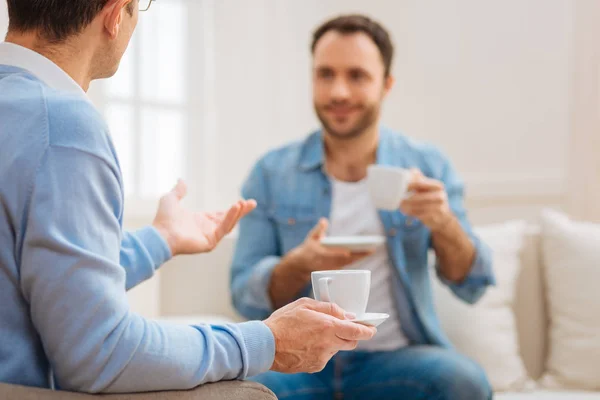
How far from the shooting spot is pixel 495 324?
242cm

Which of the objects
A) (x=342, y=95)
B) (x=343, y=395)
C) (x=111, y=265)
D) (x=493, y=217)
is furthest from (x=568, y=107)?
(x=111, y=265)

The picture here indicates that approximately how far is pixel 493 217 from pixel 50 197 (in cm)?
279

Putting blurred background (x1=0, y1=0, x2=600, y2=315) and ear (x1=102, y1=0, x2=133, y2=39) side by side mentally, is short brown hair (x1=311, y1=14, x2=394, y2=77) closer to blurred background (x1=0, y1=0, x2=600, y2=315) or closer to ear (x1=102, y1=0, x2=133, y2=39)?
blurred background (x1=0, y1=0, x2=600, y2=315)

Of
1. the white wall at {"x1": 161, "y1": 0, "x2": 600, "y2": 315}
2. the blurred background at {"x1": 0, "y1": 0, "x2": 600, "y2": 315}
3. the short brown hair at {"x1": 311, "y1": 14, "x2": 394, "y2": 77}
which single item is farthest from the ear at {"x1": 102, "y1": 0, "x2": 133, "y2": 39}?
the blurred background at {"x1": 0, "y1": 0, "x2": 600, "y2": 315}

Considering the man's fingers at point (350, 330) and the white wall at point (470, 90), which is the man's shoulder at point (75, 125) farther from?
the white wall at point (470, 90)

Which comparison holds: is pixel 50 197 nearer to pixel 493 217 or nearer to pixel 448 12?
pixel 493 217

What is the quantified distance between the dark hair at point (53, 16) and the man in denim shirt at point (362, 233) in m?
1.01

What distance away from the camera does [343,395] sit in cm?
207

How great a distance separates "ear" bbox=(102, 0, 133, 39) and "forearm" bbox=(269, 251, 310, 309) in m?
1.02

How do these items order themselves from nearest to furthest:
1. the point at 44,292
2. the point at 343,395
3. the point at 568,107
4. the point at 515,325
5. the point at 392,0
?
the point at 44,292
the point at 343,395
the point at 515,325
the point at 568,107
the point at 392,0

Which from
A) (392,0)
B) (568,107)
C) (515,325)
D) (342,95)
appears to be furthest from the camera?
(392,0)

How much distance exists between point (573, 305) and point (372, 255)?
0.62m

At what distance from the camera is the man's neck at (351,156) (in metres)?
2.37

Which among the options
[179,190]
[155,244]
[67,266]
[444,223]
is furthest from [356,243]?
[67,266]
